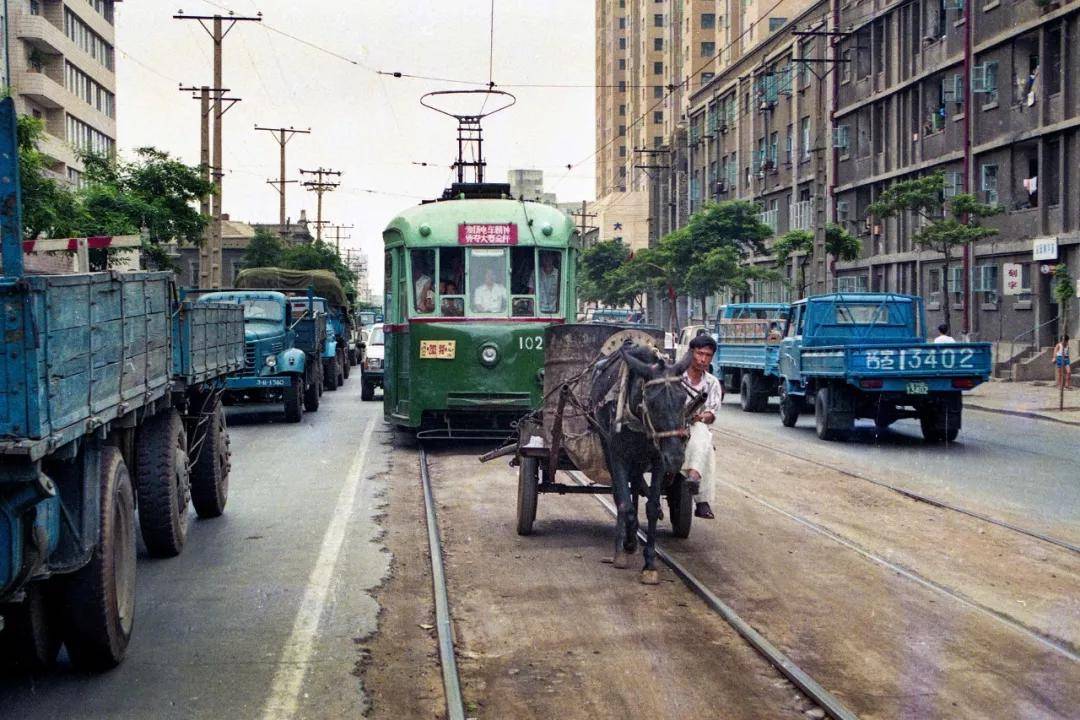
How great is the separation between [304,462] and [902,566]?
8.57m

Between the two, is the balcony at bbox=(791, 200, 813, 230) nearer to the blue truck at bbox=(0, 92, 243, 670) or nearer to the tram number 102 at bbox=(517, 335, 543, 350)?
the tram number 102 at bbox=(517, 335, 543, 350)

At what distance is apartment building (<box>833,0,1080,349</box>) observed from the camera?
34500 millimetres

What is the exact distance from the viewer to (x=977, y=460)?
15.8 metres

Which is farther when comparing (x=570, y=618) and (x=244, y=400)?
(x=244, y=400)

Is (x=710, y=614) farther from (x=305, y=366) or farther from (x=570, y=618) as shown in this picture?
(x=305, y=366)

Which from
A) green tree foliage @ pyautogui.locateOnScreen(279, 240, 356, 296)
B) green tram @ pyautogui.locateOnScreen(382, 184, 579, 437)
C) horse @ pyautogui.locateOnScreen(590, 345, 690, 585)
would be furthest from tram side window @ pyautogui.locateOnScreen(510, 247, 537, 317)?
green tree foliage @ pyautogui.locateOnScreen(279, 240, 356, 296)

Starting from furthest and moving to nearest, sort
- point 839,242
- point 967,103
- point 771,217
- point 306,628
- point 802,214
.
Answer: point 771,217 < point 802,214 < point 839,242 < point 967,103 < point 306,628

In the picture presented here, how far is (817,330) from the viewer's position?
20516 millimetres

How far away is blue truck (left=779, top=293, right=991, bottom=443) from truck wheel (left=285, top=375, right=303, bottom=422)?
828 cm

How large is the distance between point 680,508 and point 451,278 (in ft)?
24.1

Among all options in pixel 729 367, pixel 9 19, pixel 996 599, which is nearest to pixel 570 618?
pixel 996 599

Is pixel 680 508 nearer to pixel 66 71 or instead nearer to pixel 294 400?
pixel 294 400

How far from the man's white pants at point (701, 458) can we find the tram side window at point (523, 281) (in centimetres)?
758

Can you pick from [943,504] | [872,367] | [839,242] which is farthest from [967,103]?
[943,504]
